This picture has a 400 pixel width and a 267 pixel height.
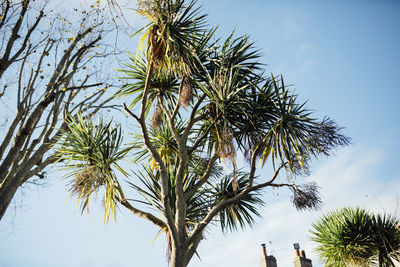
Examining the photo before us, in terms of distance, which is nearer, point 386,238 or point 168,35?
point 168,35

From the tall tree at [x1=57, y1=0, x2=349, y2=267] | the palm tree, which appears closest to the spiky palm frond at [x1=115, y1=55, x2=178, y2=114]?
the tall tree at [x1=57, y1=0, x2=349, y2=267]

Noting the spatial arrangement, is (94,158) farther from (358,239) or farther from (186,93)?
(358,239)

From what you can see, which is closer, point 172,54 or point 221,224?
point 172,54

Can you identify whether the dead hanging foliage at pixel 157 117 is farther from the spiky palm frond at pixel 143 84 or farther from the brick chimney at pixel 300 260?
the brick chimney at pixel 300 260

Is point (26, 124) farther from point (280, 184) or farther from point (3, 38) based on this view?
point (280, 184)

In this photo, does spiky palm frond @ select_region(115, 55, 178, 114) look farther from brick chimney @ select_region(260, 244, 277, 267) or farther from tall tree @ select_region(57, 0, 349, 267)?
brick chimney @ select_region(260, 244, 277, 267)

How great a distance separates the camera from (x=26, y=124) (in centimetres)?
514

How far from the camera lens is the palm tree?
6.65 metres

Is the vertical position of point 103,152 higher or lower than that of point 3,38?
lower

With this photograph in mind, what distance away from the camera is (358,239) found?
6836 millimetres

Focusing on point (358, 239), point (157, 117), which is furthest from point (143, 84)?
point (358, 239)

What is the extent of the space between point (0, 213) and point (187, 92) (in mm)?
3107

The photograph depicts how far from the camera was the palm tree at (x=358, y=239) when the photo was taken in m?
6.65

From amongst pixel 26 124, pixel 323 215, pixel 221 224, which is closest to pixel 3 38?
pixel 26 124
